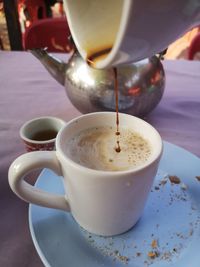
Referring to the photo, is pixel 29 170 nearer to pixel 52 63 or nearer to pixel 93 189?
pixel 93 189

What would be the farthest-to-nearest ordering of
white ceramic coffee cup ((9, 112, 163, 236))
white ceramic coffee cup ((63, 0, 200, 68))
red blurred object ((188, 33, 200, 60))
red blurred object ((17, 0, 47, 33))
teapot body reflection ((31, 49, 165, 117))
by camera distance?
red blurred object ((17, 0, 47, 33)) → red blurred object ((188, 33, 200, 60)) → teapot body reflection ((31, 49, 165, 117)) → white ceramic coffee cup ((9, 112, 163, 236)) → white ceramic coffee cup ((63, 0, 200, 68))

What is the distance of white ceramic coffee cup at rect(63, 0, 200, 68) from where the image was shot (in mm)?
284

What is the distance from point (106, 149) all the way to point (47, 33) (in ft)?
2.85

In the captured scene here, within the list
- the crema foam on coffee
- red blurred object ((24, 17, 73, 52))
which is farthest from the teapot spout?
red blurred object ((24, 17, 73, 52))

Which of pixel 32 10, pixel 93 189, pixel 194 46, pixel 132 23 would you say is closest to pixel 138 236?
pixel 93 189

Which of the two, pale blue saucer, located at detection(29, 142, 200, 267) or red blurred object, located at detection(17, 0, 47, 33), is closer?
pale blue saucer, located at detection(29, 142, 200, 267)

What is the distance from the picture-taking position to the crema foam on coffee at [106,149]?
47 centimetres

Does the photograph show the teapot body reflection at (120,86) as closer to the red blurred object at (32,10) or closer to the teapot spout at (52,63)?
the teapot spout at (52,63)

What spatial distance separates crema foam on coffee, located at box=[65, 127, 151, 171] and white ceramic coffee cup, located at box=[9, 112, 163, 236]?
20 millimetres

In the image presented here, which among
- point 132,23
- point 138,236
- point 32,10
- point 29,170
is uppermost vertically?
point 132,23

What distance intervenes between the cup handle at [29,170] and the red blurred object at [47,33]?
2.90 feet

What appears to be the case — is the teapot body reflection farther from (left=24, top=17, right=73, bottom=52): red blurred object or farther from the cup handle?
(left=24, top=17, right=73, bottom=52): red blurred object

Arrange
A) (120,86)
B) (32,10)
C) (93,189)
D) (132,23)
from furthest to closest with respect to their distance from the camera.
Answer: (32,10)
(120,86)
(93,189)
(132,23)

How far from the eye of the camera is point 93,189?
16.3 inches
